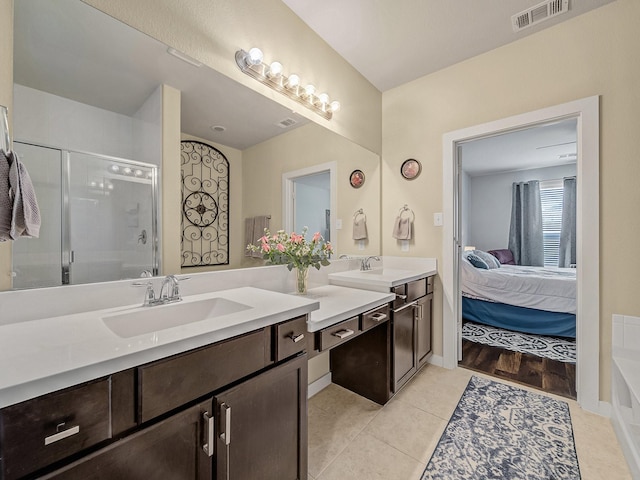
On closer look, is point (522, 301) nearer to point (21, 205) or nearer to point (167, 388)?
point (167, 388)

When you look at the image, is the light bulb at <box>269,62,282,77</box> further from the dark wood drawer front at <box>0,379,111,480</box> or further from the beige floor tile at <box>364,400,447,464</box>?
the beige floor tile at <box>364,400,447,464</box>

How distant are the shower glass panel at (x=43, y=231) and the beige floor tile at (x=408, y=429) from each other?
175 centimetres

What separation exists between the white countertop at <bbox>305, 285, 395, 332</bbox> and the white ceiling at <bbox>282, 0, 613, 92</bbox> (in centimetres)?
187

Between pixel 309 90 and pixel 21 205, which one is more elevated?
pixel 309 90

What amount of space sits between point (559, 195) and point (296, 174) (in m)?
5.76

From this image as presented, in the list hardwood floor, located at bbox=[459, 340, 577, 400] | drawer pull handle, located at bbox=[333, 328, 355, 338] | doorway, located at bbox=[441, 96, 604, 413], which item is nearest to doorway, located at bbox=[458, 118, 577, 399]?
hardwood floor, located at bbox=[459, 340, 577, 400]

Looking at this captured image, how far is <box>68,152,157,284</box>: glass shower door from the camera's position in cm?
108

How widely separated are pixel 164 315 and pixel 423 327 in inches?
75.7

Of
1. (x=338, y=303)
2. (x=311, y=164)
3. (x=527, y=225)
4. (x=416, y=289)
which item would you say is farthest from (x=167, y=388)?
(x=527, y=225)

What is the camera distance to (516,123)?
6.97 feet

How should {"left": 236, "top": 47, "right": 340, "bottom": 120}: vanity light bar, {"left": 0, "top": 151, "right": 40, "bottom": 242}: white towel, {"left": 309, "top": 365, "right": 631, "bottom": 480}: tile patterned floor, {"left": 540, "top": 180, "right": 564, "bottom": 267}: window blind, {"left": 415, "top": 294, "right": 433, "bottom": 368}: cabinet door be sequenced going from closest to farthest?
1. {"left": 0, "top": 151, "right": 40, "bottom": 242}: white towel
2. {"left": 309, "top": 365, "right": 631, "bottom": 480}: tile patterned floor
3. {"left": 236, "top": 47, "right": 340, "bottom": 120}: vanity light bar
4. {"left": 415, "top": 294, "right": 433, "bottom": 368}: cabinet door
5. {"left": 540, "top": 180, "right": 564, "bottom": 267}: window blind

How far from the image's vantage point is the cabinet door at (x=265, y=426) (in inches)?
36.1

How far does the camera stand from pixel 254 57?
1.60 m

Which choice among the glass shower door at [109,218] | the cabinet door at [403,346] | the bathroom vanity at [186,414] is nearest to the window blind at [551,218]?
the cabinet door at [403,346]
